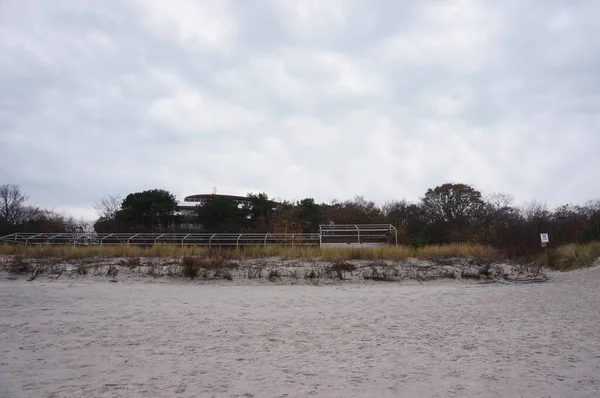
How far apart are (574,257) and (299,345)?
63.5 feet

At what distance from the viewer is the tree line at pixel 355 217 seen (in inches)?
1336

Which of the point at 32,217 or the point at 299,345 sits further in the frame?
the point at 32,217

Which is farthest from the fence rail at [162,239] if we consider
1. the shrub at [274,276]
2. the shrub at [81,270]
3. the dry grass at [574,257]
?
the dry grass at [574,257]

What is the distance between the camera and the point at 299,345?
24.3 ft

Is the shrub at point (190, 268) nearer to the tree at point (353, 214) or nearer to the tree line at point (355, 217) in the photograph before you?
the tree line at point (355, 217)

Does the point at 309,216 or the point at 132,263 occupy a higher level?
the point at 309,216

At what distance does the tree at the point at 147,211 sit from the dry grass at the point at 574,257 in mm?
36848

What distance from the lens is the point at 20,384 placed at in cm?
526

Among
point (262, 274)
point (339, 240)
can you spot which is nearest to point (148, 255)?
point (262, 274)

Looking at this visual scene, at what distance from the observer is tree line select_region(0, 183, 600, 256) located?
111 feet

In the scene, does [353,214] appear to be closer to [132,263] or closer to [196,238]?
[196,238]

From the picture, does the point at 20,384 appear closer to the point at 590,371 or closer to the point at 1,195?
the point at 590,371

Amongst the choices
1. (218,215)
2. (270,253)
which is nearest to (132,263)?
(270,253)

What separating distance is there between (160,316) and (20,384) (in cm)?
479
